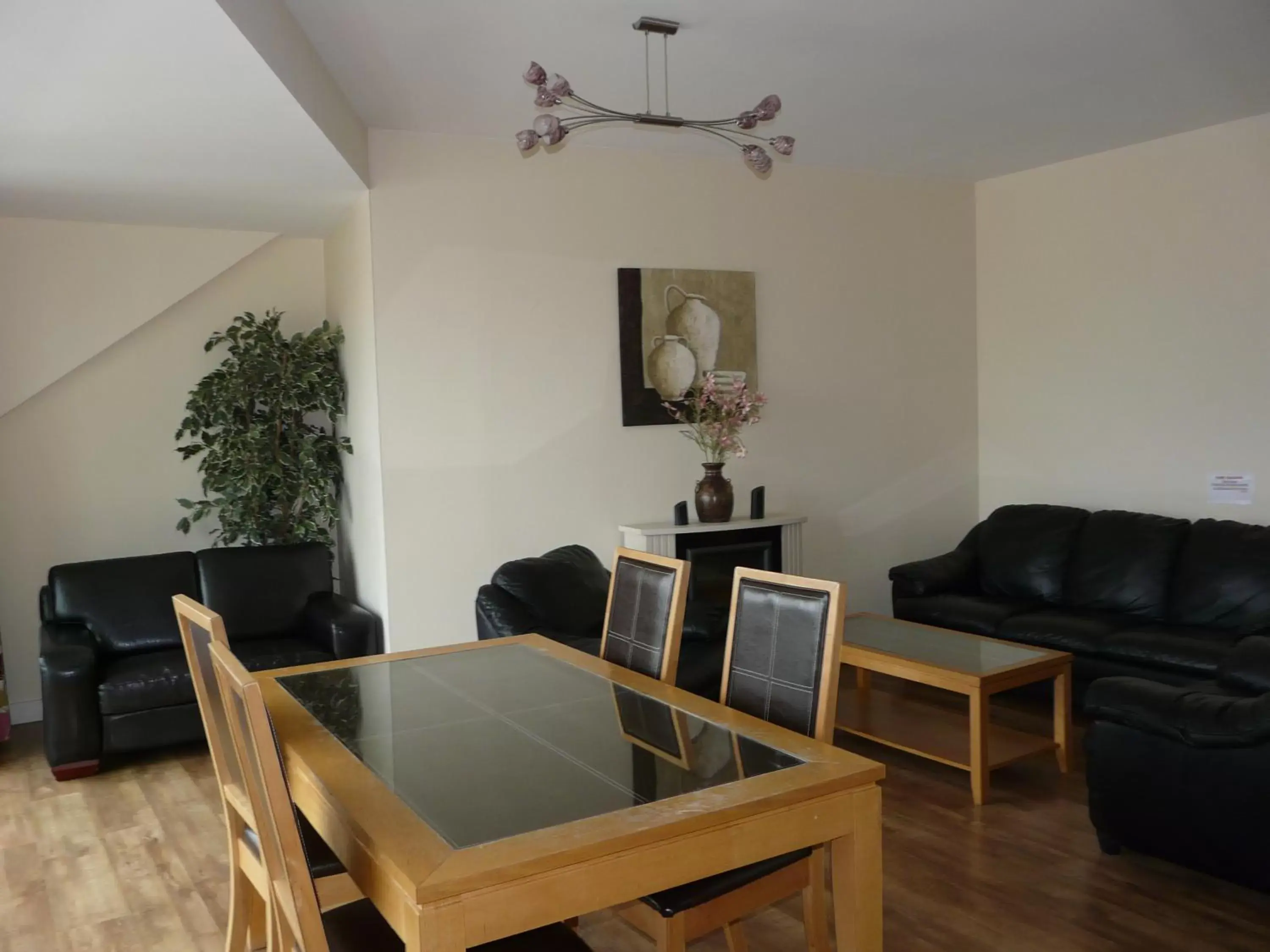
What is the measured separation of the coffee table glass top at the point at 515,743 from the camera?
1.78 m

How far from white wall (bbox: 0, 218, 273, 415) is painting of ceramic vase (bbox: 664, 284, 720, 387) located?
227cm

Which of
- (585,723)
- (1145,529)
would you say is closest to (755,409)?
(1145,529)

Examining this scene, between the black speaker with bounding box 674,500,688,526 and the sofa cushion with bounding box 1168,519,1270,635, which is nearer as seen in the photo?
the sofa cushion with bounding box 1168,519,1270,635

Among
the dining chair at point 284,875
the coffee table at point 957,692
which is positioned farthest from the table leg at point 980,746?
the dining chair at point 284,875

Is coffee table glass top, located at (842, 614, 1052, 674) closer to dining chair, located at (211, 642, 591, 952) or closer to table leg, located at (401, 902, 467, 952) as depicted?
dining chair, located at (211, 642, 591, 952)

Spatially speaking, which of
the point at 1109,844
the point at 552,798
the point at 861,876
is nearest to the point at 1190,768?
the point at 1109,844

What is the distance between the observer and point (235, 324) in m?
5.30

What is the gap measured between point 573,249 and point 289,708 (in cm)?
298

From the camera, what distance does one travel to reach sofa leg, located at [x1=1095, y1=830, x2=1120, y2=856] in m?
3.06

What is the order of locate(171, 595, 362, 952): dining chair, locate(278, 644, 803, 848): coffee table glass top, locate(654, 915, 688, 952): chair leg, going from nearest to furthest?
locate(278, 644, 803, 848): coffee table glass top, locate(654, 915, 688, 952): chair leg, locate(171, 595, 362, 952): dining chair

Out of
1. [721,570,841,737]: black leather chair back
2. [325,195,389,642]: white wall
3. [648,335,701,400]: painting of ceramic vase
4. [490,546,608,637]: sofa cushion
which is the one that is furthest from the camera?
[648,335,701,400]: painting of ceramic vase

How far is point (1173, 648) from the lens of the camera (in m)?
4.13

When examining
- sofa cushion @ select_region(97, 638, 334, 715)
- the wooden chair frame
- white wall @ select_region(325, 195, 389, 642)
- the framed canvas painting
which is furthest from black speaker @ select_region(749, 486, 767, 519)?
the wooden chair frame

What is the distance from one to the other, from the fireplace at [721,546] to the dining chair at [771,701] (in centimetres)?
209
